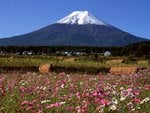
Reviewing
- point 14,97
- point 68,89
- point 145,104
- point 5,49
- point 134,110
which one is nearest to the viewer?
point 134,110

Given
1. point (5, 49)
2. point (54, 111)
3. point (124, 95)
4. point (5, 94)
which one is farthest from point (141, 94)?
point (5, 49)

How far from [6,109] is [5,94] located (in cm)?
155

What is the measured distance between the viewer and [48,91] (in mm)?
8992

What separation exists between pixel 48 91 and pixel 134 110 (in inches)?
133

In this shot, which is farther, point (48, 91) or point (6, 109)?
point (48, 91)

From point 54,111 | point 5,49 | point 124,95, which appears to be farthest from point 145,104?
point 5,49

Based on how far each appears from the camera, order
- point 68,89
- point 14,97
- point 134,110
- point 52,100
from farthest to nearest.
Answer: point 68,89
point 14,97
point 52,100
point 134,110

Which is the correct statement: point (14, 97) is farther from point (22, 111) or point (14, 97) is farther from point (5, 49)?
point (5, 49)

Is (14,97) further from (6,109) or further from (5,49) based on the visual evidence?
(5,49)

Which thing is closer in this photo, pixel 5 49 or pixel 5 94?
pixel 5 94

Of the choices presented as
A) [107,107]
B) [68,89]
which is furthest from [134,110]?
[68,89]

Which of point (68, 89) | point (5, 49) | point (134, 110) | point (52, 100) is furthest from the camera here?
point (5, 49)

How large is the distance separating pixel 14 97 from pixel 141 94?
2.13m

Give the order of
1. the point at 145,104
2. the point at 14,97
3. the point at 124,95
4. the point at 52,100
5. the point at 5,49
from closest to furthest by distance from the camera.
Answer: the point at 145,104 < the point at 124,95 < the point at 52,100 < the point at 14,97 < the point at 5,49
